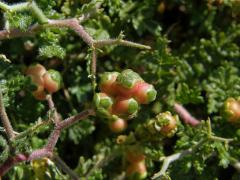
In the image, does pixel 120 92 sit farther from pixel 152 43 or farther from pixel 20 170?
pixel 152 43

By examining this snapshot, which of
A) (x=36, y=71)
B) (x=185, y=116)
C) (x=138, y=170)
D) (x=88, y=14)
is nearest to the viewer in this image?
(x=88, y=14)

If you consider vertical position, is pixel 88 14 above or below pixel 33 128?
above

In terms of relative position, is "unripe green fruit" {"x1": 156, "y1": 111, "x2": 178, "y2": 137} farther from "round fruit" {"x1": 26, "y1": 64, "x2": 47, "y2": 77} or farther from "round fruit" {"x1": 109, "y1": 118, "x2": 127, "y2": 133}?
"round fruit" {"x1": 26, "y1": 64, "x2": 47, "y2": 77}

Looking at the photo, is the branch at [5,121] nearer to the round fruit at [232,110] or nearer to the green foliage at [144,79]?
the green foliage at [144,79]

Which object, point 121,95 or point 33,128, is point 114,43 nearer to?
point 121,95

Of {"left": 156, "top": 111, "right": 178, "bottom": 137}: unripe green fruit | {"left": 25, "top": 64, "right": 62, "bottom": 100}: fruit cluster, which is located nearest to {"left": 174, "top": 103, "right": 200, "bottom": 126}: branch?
{"left": 156, "top": 111, "right": 178, "bottom": 137}: unripe green fruit

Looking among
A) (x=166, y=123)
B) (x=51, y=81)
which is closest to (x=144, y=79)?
(x=166, y=123)

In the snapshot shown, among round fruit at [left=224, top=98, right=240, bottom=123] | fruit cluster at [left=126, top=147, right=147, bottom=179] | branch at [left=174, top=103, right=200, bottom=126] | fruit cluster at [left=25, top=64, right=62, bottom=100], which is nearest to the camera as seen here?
fruit cluster at [left=25, top=64, right=62, bottom=100]
